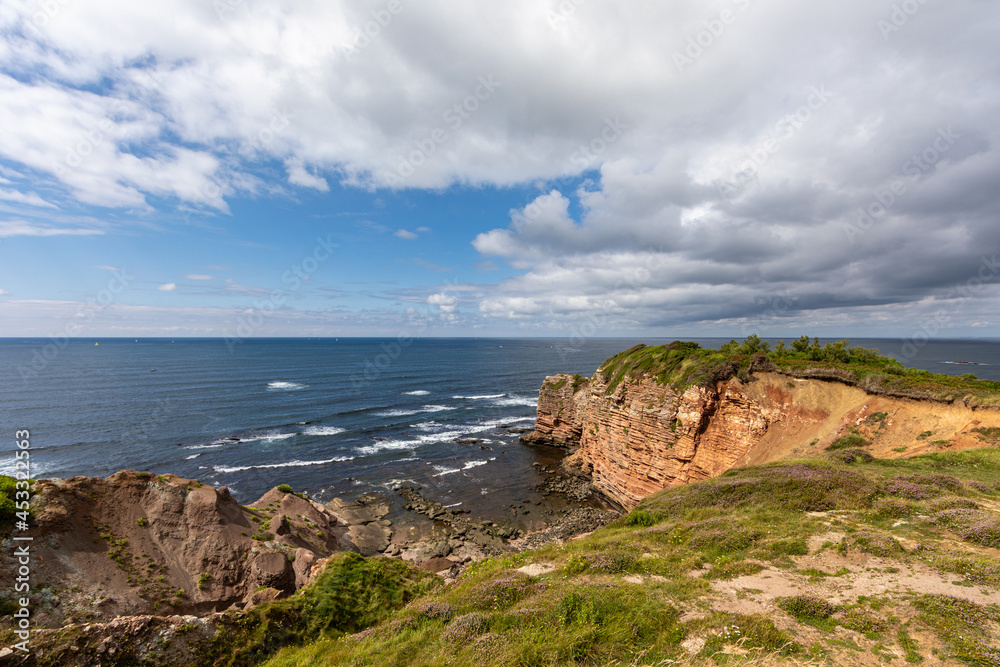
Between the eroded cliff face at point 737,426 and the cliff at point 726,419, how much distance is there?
7cm

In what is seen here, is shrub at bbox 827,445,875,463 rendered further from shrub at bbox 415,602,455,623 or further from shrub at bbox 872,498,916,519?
shrub at bbox 415,602,455,623

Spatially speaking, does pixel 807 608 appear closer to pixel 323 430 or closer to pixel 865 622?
pixel 865 622

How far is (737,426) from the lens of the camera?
29.5 metres

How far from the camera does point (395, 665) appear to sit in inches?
327

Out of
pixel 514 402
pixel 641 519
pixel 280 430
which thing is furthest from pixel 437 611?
pixel 514 402

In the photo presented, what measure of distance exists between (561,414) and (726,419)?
82.9 ft

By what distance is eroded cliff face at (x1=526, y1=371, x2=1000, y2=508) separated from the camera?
22.6 metres

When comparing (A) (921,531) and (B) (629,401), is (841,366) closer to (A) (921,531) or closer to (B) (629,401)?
(B) (629,401)

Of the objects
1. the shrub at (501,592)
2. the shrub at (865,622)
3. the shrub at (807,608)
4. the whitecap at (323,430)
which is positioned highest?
the shrub at (865,622)

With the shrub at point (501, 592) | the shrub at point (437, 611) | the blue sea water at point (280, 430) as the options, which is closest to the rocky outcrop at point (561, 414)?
the blue sea water at point (280, 430)

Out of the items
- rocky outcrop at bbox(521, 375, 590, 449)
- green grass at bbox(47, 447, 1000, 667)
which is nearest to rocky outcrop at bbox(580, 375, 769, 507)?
green grass at bbox(47, 447, 1000, 667)

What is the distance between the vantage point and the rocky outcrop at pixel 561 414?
5194cm

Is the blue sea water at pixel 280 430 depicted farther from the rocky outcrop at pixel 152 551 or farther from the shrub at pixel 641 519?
the shrub at pixel 641 519

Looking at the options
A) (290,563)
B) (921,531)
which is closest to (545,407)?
(290,563)
